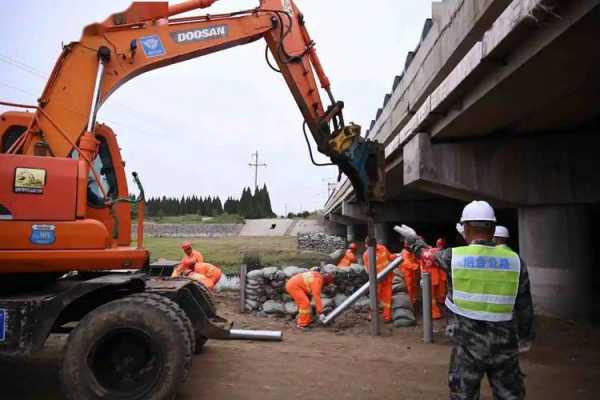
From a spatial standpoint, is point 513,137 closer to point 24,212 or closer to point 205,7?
point 205,7

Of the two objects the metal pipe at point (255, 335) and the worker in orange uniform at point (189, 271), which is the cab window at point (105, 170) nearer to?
the metal pipe at point (255, 335)

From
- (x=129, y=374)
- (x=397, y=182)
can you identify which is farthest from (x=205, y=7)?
(x=397, y=182)

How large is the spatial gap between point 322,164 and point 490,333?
14.4ft

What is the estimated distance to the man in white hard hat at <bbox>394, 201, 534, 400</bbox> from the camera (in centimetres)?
349

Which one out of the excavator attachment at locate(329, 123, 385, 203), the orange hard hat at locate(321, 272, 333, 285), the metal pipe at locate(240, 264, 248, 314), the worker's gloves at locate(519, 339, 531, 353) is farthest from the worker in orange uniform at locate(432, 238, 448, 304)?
the worker's gloves at locate(519, 339, 531, 353)

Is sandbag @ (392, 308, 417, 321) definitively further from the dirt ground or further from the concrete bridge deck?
the concrete bridge deck

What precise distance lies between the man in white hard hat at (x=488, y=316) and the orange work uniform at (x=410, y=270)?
605 cm

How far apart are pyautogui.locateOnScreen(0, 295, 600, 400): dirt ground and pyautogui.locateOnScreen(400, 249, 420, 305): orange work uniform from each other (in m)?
1.58

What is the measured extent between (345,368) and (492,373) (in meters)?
2.98

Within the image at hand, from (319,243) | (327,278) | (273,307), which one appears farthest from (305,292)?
(319,243)

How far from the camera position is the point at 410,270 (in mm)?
9953

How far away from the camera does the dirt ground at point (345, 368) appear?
17.3ft

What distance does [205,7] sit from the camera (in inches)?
248

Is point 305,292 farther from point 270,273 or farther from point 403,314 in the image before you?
point 403,314
